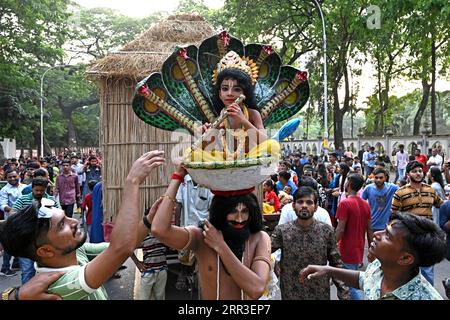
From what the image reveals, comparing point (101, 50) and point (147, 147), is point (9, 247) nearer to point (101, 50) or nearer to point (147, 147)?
point (147, 147)

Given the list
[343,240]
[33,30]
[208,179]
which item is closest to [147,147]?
[343,240]

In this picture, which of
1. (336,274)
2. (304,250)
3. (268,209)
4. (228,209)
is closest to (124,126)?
(268,209)

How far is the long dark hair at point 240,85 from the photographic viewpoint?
2.93 metres

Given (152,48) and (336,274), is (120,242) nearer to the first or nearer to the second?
(336,274)

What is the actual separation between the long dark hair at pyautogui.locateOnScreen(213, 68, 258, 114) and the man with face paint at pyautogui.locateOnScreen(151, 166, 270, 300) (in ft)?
1.94

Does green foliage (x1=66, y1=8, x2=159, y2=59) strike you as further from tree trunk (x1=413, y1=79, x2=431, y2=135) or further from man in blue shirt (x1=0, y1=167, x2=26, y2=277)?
man in blue shirt (x1=0, y1=167, x2=26, y2=277)

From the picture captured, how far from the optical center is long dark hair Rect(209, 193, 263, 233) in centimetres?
270

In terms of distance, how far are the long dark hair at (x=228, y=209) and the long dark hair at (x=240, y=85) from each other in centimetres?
65

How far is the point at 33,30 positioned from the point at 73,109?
19.5 m

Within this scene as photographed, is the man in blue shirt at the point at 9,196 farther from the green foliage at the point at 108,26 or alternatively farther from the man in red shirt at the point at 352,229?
the green foliage at the point at 108,26

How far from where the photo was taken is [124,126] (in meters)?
5.59

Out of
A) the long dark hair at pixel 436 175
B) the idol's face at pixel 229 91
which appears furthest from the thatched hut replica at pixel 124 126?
the long dark hair at pixel 436 175

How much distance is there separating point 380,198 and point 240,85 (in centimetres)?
408

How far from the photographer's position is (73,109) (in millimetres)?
36562
